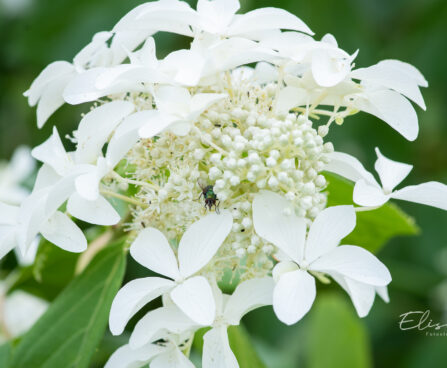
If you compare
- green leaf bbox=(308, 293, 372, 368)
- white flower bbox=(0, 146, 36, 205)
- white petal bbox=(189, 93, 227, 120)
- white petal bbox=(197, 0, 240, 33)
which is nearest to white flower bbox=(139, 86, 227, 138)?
white petal bbox=(189, 93, 227, 120)

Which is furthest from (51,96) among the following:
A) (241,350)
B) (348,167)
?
(241,350)

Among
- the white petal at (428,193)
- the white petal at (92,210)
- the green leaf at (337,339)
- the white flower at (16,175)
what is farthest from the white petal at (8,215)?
the green leaf at (337,339)

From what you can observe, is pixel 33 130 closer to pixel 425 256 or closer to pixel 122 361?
pixel 425 256

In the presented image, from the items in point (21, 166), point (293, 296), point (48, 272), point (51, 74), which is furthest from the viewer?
point (21, 166)

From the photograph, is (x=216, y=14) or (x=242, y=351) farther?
(x=242, y=351)

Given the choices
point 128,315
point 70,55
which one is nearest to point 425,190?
point 128,315

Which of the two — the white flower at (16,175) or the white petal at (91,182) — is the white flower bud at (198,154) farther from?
the white flower at (16,175)

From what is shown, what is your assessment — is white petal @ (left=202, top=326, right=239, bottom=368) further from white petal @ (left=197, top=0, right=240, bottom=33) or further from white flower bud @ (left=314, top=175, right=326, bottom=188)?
white petal @ (left=197, top=0, right=240, bottom=33)

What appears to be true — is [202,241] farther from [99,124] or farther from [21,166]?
[21,166]
